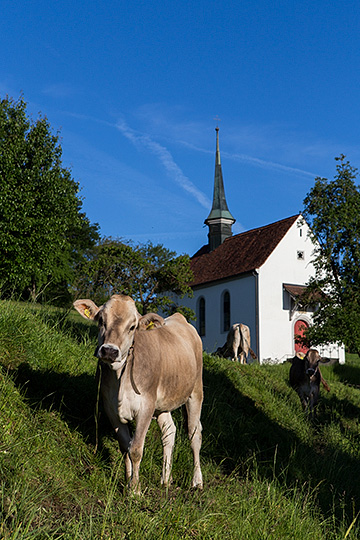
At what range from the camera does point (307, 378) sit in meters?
14.9

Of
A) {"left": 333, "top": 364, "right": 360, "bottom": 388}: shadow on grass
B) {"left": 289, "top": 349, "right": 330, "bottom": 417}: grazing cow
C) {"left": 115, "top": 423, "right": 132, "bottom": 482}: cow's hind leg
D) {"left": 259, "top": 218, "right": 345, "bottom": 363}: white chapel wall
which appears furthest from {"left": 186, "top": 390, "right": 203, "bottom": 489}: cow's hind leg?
{"left": 259, "top": 218, "right": 345, "bottom": 363}: white chapel wall

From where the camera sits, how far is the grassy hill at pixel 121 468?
426cm

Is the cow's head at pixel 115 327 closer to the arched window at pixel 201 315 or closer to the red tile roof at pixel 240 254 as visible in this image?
the red tile roof at pixel 240 254

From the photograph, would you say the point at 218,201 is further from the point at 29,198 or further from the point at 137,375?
the point at 137,375

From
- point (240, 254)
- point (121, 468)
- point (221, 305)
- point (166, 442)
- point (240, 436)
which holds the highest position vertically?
point (240, 254)

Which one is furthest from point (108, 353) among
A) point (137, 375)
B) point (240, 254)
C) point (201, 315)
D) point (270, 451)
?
point (201, 315)

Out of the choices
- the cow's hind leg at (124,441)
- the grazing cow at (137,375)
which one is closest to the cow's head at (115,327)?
the grazing cow at (137,375)

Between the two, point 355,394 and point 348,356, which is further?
point 348,356

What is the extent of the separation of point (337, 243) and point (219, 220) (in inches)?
1081

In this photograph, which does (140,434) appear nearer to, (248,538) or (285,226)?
(248,538)

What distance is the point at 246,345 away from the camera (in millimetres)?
21703

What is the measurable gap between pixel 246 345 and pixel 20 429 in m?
16.7

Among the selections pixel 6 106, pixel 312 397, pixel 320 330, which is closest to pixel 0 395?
pixel 312 397

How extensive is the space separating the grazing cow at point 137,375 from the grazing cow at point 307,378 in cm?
849
